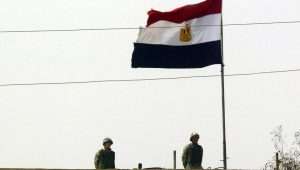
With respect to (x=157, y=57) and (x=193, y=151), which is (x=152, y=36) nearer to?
(x=157, y=57)

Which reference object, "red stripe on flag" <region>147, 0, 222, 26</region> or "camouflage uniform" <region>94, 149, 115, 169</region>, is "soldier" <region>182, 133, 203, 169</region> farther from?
"red stripe on flag" <region>147, 0, 222, 26</region>

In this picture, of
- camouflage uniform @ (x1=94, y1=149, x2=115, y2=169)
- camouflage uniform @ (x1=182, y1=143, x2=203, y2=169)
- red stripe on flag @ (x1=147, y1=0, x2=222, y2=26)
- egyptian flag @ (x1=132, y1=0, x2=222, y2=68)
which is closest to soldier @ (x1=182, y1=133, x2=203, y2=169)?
camouflage uniform @ (x1=182, y1=143, x2=203, y2=169)

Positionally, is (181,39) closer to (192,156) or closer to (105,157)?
(192,156)

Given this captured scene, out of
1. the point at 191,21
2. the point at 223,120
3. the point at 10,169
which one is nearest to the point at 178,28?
the point at 191,21

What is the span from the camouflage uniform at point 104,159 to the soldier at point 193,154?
1.54 meters

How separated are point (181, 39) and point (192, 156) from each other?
15.0ft

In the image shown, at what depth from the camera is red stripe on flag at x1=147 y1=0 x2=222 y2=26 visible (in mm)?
24453

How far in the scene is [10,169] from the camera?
19.3 m

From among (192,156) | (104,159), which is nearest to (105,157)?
(104,159)

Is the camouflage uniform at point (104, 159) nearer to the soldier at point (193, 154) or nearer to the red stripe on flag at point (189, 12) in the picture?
the soldier at point (193, 154)

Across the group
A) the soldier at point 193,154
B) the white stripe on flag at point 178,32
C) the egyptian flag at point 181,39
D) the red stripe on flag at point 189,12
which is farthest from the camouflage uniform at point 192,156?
the red stripe on flag at point 189,12

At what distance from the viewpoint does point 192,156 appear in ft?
68.5

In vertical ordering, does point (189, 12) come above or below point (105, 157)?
above

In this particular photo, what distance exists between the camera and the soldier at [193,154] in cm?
2091
